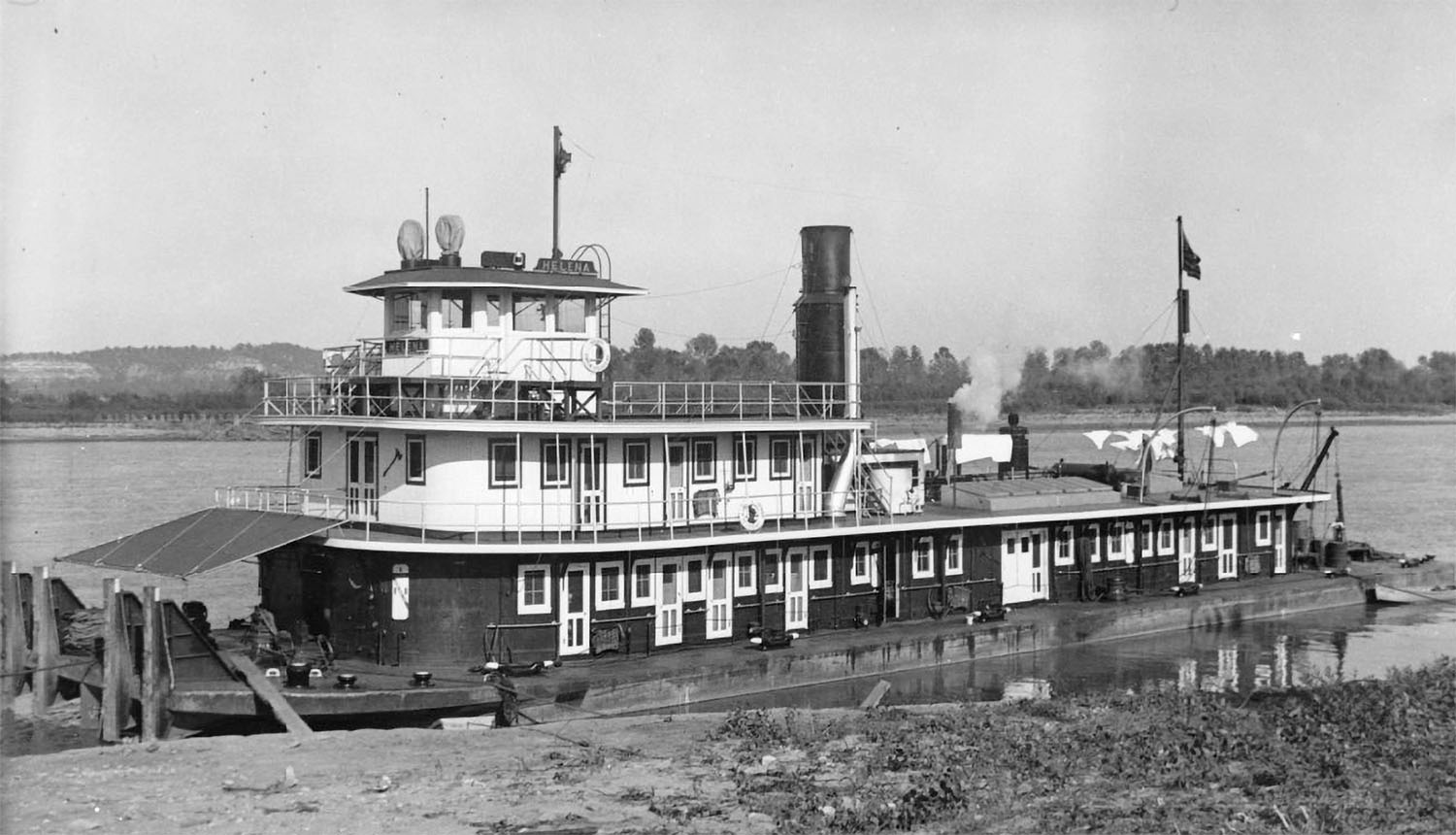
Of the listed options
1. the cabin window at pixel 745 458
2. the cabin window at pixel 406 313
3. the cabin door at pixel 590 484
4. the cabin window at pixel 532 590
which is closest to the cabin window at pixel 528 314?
the cabin window at pixel 406 313

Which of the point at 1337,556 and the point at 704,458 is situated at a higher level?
the point at 704,458

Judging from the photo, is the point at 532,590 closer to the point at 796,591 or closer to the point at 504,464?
the point at 504,464

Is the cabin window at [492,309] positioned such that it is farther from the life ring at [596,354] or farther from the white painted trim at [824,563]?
the white painted trim at [824,563]

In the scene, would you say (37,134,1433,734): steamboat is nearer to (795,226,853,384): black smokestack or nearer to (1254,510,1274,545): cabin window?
(795,226,853,384): black smokestack

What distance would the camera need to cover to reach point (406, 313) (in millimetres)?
26391

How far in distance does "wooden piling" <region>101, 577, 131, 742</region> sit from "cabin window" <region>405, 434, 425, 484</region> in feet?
17.3

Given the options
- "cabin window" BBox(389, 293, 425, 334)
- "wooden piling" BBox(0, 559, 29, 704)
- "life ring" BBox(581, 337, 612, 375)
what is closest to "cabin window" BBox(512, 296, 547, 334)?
"life ring" BBox(581, 337, 612, 375)

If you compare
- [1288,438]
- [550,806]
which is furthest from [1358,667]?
[1288,438]

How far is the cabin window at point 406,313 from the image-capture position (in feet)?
85.9

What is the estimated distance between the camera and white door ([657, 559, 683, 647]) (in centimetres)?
2586

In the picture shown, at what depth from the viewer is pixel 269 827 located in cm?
1571

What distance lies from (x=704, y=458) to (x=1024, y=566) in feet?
30.3

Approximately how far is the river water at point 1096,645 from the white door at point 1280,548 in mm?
1843

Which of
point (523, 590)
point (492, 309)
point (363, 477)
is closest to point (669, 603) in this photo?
point (523, 590)
